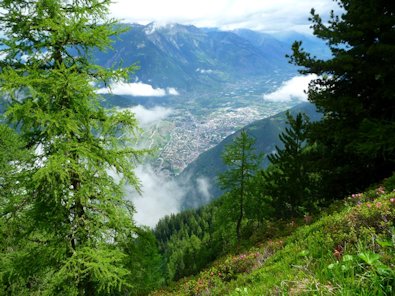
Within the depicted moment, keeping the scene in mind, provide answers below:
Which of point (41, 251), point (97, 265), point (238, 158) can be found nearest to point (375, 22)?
point (97, 265)

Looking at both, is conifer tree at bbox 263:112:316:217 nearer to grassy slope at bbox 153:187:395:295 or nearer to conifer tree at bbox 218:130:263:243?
conifer tree at bbox 218:130:263:243

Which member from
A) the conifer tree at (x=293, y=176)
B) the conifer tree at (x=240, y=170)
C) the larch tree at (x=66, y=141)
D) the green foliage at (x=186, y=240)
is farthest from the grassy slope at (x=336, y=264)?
the green foliage at (x=186, y=240)

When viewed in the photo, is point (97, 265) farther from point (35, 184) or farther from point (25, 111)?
point (25, 111)

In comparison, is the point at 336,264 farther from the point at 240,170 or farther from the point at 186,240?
the point at 186,240

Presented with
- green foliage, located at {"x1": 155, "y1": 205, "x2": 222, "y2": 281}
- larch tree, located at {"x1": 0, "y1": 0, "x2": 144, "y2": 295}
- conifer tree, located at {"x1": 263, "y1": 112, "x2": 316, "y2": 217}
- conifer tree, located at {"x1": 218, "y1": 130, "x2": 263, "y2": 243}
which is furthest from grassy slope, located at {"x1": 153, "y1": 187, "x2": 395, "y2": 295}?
green foliage, located at {"x1": 155, "y1": 205, "x2": 222, "y2": 281}

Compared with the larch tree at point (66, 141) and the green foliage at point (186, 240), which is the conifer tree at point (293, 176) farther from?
the green foliage at point (186, 240)

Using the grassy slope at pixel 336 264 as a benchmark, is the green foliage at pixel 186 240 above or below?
below

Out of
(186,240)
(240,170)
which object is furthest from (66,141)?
(186,240)
